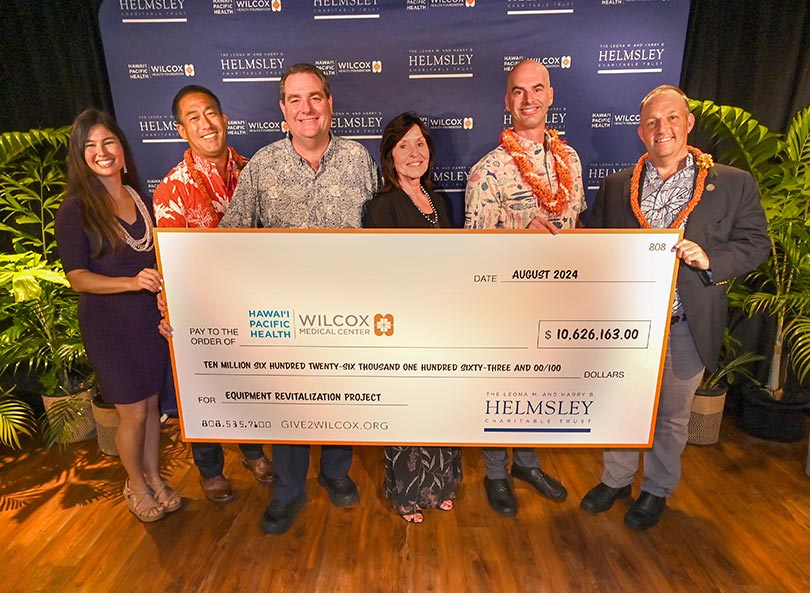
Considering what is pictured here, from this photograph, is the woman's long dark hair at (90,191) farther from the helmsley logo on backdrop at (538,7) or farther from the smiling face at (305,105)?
the helmsley logo on backdrop at (538,7)

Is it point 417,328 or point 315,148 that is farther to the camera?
point 315,148

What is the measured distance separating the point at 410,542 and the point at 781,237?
239cm

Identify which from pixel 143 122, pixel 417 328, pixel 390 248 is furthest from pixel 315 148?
pixel 143 122

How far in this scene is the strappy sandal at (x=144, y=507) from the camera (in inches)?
94.4

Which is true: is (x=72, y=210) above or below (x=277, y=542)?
above

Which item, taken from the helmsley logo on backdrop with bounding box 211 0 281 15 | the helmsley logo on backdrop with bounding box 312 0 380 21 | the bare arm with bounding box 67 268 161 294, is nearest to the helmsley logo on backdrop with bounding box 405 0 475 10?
the helmsley logo on backdrop with bounding box 312 0 380 21

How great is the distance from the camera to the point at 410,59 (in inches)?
112

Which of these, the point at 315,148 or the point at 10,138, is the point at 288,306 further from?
the point at 10,138

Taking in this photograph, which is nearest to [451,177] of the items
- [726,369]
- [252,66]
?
[252,66]

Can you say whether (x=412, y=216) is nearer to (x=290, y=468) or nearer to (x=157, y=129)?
(x=290, y=468)

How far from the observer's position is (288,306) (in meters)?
1.96

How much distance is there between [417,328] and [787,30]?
2.77 meters

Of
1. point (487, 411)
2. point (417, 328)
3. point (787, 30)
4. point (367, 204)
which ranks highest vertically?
point (787, 30)

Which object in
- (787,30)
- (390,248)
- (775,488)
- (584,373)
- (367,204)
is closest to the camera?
(390,248)
